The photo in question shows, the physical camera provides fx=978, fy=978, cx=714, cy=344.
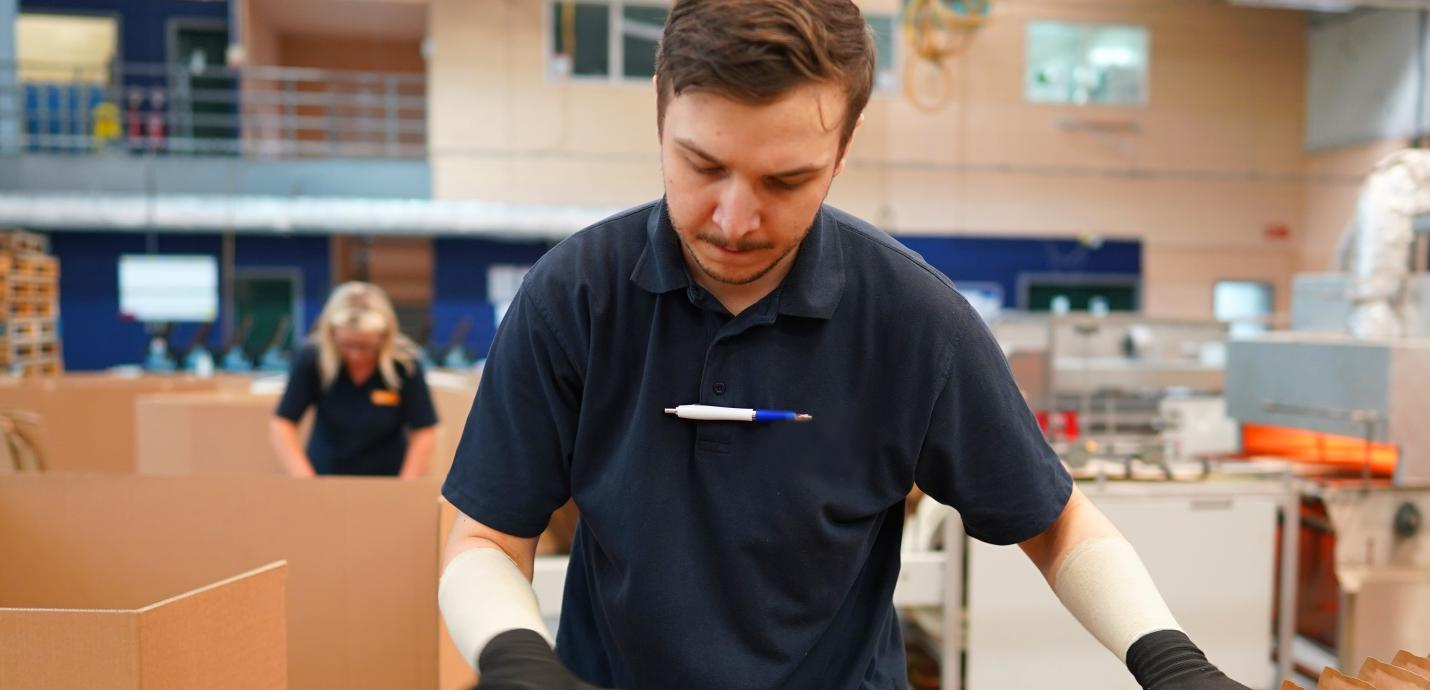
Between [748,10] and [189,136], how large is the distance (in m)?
10.4

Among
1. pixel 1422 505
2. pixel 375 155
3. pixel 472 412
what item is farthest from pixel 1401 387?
pixel 375 155

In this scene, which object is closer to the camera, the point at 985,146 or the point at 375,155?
the point at 375,155

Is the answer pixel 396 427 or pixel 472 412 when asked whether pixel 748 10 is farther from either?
pixel 396 427

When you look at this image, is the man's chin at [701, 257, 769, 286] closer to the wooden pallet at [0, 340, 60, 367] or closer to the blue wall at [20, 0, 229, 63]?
the wooden pallet at [0, 340, 60, 367]

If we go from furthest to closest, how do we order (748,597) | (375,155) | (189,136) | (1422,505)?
→ (189,136), (375,155), (1422,505), (748,597)

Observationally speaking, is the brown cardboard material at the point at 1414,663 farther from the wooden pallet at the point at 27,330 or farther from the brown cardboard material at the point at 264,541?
the wooden pallet at the point at 27,330

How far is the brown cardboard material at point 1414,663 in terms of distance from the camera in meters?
0.79

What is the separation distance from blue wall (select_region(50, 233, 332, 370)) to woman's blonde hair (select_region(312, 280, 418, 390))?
678 cm

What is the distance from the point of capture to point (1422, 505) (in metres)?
2.89

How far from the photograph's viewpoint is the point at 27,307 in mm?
7582

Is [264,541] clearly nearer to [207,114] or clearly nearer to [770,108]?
[770,108]

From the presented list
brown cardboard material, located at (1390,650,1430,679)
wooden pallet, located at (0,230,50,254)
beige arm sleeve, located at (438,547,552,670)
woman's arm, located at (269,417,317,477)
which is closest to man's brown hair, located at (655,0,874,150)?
beige arm sleeve, located at (438,547,552,670)

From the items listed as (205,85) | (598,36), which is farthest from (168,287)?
(598,36)

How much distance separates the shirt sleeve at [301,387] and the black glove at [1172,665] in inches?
107
